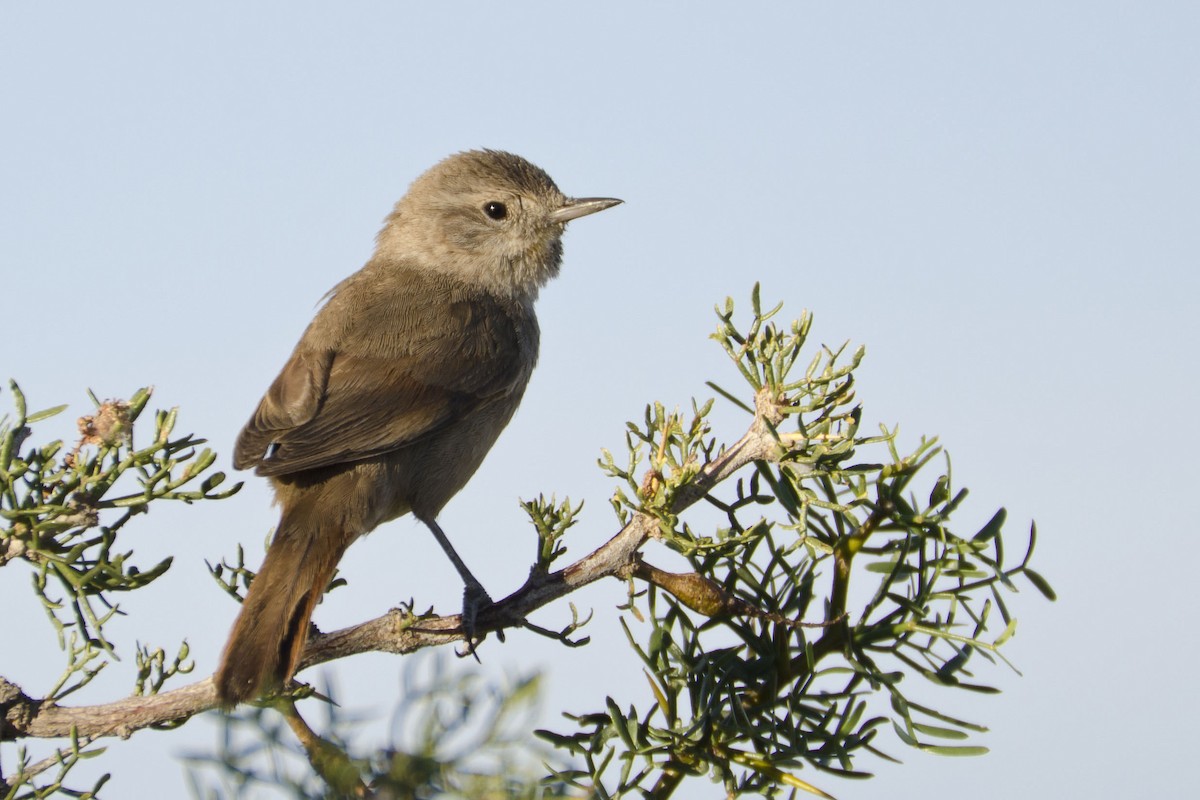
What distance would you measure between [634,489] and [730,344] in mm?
382

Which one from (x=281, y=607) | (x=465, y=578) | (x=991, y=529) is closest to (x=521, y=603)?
(x=281, y=607)

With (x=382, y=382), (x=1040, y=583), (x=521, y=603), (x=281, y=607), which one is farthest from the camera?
(x=382, y=382)

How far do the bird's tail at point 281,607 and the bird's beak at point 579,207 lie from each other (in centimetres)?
293

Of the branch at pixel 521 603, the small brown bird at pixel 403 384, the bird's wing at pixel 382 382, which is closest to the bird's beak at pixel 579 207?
the small brown bird at pixel 403 384

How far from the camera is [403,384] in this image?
4.88 metres

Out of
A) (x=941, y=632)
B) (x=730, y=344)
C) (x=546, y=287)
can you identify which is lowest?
(x=941, y=632)

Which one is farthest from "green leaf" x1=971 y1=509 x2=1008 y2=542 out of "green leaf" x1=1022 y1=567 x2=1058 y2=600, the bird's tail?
the bird's tail

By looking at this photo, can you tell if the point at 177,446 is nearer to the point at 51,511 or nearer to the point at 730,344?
the point at 51,511

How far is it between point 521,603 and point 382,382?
214cm

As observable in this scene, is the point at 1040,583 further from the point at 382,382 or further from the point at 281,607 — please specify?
the point at 382,382

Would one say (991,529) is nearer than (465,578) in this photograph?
Yes

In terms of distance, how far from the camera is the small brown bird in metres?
3.75

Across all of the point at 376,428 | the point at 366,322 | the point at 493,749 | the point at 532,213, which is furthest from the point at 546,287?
the point at 493,749

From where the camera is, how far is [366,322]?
5242 mm
